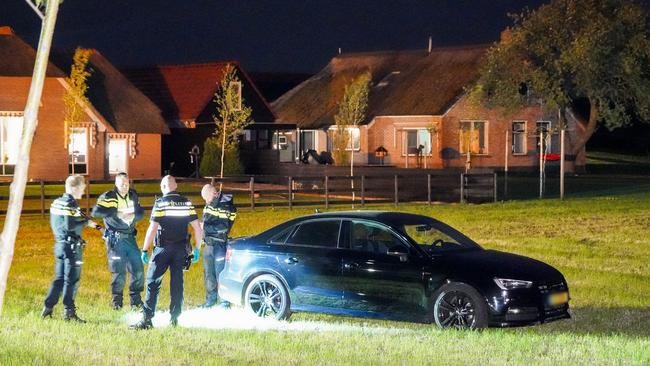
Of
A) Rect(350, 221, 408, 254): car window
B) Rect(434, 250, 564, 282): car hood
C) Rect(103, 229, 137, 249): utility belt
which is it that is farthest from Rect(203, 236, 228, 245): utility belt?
Rect(434, 250, 564, 282): car hood

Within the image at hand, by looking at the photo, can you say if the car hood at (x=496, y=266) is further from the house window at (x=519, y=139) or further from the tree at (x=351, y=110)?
the house window at (x=519, y=139)

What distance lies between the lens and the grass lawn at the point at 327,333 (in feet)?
34.5

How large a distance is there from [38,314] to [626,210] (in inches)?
928

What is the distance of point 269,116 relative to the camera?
65.2 m

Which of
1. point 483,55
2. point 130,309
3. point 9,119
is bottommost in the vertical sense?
point 130,309

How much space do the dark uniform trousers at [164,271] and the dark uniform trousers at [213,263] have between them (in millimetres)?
2458

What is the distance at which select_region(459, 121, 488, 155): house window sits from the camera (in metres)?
63.9

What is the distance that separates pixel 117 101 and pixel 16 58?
7.05 metres

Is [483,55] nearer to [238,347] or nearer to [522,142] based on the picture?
[522,142]

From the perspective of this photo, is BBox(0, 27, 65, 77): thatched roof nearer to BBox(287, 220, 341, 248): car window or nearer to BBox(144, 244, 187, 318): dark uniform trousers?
BBox(287, 220, 341, 248): car window

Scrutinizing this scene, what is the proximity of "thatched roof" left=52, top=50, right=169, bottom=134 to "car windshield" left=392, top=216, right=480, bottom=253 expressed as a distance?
40.5 metres

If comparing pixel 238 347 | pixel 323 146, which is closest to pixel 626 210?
pixel 238 347

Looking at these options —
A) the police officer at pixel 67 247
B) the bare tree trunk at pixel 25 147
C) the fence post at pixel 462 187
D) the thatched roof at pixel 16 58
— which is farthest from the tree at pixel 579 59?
the bare tree trunk at pixel 25 147

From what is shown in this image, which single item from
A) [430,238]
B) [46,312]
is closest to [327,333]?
[430,238]
